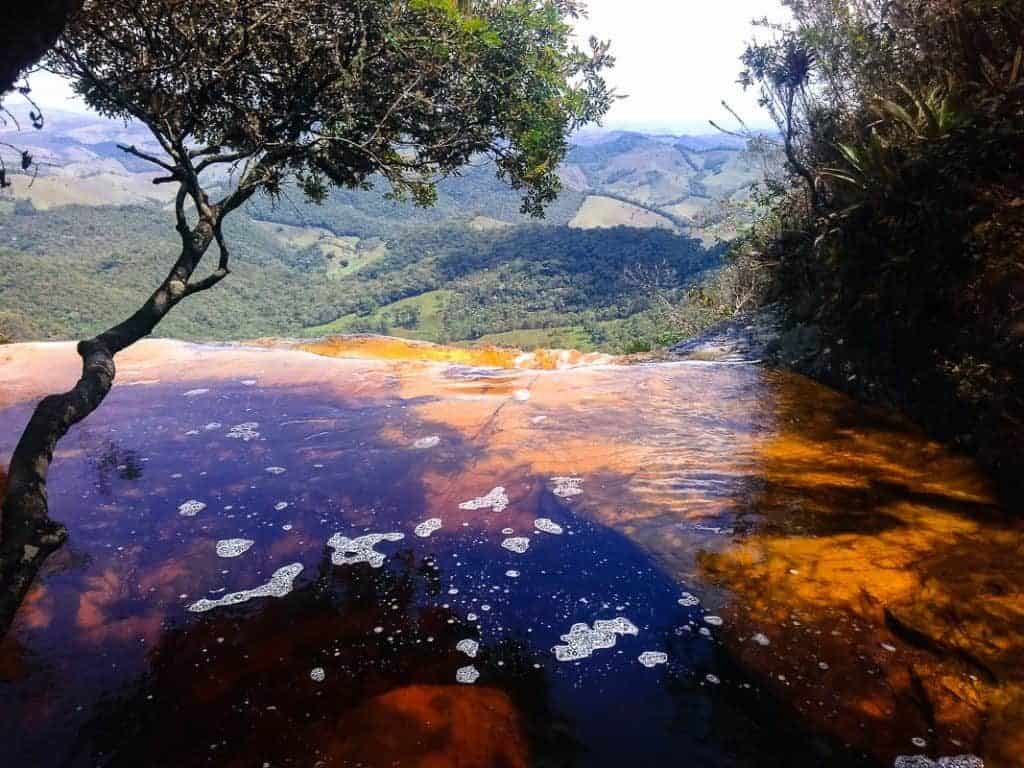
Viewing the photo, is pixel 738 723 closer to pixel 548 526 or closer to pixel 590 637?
pixel 590 637

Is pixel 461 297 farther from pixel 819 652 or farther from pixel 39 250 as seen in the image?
pixel 819 652

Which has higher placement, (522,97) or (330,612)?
(522,97)

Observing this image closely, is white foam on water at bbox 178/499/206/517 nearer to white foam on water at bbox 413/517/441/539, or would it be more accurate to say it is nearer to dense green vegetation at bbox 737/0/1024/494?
white foam on water at bbox 413/517/441/539

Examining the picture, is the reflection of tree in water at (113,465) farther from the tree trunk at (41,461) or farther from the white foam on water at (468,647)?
the white foam on water at (468,647)

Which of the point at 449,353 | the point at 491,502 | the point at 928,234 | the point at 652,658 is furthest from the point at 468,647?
the point at 449,353

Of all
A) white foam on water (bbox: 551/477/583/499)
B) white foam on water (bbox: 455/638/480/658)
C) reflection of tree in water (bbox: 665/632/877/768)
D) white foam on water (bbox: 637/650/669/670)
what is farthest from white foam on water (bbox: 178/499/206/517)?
reflection of tree in water (bbox: 665/632/877/768)

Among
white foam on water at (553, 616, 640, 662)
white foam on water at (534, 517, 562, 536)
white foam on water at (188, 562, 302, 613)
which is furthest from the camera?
white foam on water at (534, 517, 562, 536)

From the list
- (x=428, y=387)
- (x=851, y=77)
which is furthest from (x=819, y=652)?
(x=851, y=77)
